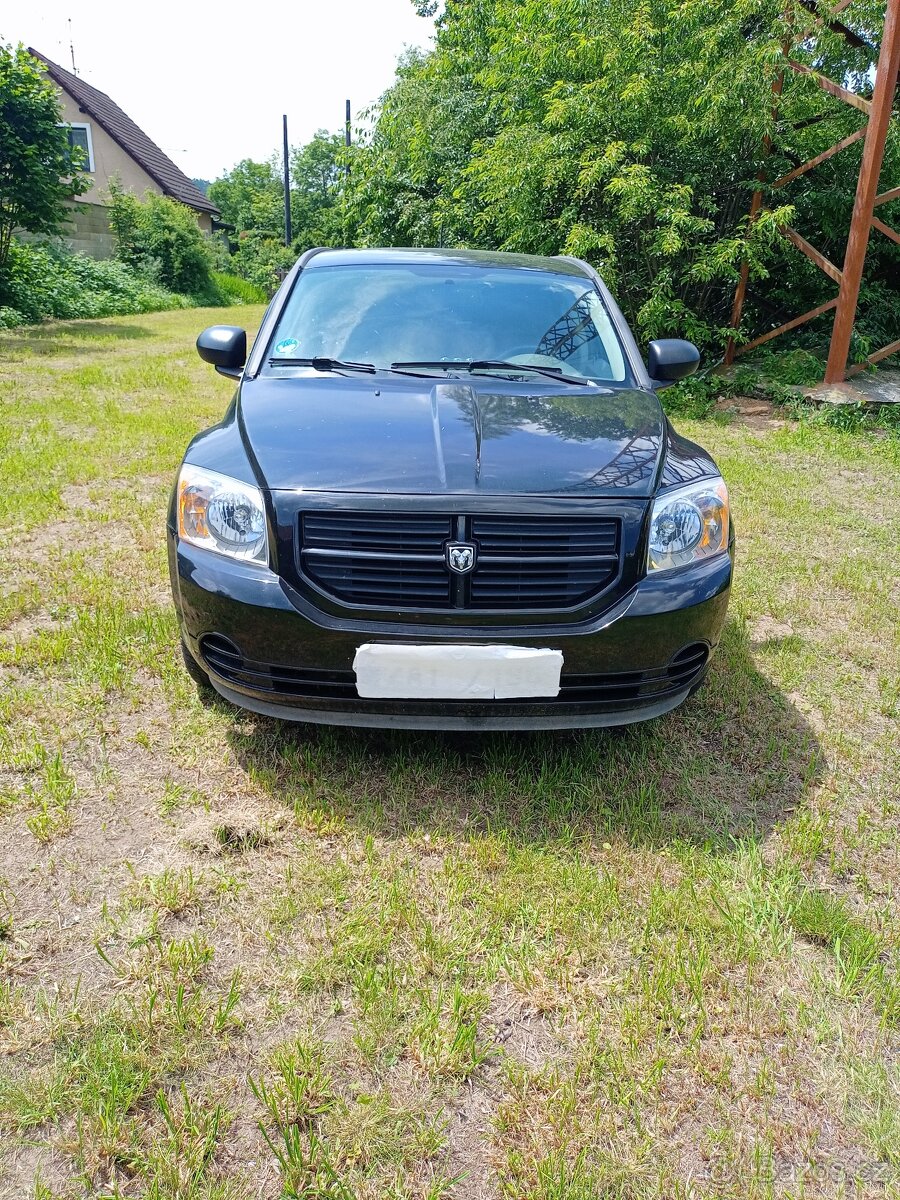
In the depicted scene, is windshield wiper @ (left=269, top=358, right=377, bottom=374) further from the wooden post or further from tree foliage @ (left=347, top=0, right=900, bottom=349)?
the wooden post

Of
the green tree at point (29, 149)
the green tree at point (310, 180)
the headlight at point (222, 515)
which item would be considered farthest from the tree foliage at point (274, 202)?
the headlight at point (222, 515)

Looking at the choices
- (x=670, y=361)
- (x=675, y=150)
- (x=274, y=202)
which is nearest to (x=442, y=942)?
(x=670, y=361)

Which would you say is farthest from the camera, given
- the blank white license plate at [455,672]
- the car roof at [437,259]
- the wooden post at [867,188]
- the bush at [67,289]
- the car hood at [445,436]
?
the bush at [67,289]

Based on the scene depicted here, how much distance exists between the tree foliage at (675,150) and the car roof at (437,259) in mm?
5188

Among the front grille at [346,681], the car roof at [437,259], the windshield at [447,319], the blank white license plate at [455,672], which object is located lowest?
the front grille at [346,681]

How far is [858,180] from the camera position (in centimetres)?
843

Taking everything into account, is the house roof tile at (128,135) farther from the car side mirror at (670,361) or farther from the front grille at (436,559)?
the front grille at (436,559)

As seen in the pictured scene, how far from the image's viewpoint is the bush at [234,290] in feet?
90.8

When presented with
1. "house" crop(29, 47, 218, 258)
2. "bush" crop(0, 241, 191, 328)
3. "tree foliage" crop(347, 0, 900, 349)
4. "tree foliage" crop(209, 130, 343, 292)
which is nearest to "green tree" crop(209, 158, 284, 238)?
"tree foliage" crop(209, 130, 343, 292)

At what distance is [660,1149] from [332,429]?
77.8 inches

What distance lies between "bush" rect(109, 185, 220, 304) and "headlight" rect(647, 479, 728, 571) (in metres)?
24.5

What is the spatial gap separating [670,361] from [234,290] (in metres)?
28.3

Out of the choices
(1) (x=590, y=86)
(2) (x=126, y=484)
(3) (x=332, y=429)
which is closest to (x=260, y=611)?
(3) (x=332, y=429)

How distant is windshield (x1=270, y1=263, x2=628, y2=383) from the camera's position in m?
3.28
